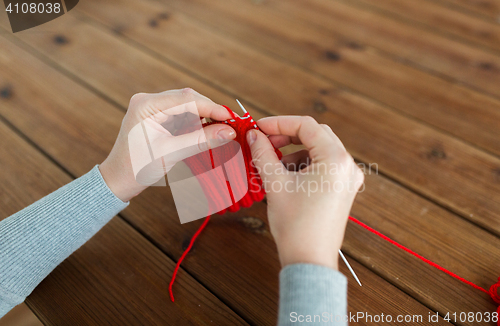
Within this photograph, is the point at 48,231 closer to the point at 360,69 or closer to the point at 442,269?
the point at 442,269

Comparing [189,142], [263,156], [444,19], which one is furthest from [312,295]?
[444,19]

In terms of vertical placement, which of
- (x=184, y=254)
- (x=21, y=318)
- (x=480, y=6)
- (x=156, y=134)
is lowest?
(x=21, y=318)

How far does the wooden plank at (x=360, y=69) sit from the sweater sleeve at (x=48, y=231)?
703mm

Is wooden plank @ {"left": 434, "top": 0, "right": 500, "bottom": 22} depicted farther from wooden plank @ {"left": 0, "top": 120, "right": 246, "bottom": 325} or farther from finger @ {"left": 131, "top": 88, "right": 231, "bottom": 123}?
wooden plank @ {"left": 0, "top": 120, "right": 246, "bottom": 325}

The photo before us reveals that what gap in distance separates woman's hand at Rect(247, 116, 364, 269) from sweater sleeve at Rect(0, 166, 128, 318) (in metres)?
0.34

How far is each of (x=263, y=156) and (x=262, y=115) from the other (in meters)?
0.35

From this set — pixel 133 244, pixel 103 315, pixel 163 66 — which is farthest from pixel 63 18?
pixel 103 315

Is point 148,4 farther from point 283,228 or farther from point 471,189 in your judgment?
point 471,189

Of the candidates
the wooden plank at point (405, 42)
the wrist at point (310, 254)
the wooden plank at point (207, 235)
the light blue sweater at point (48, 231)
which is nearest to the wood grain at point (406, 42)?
the wooden plank at point (405, 42)

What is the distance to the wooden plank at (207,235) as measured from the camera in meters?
0.63

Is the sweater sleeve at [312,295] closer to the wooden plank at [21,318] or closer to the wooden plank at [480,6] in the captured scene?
the wooden plank at [21,318]

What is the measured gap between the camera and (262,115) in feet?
2.93

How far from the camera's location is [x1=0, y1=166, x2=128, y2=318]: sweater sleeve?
58 cm

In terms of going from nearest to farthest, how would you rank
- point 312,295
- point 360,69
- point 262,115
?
point 312,295, point 262,115, point 360,69
